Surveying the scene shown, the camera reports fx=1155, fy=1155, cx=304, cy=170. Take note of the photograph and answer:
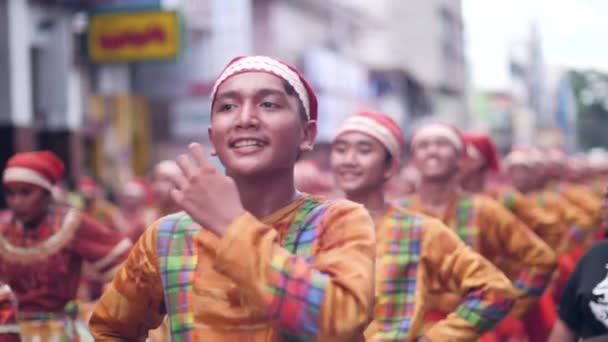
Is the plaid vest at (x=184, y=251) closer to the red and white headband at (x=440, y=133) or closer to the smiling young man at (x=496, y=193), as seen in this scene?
the red and white headband at (x=440, y=133)

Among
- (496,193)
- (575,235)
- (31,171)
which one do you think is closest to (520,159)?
(575,235)

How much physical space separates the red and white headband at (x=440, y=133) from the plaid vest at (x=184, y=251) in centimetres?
464

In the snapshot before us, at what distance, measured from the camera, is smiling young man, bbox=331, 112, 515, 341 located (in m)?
5.66

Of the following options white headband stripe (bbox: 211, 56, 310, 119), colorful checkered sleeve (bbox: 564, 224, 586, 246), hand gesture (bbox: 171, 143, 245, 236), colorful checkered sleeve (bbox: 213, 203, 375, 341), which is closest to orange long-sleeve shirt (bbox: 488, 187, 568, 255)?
colorful checkered sleeve (bbox: 564, 224, 586, 246)

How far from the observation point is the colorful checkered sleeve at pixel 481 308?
19.0 feet

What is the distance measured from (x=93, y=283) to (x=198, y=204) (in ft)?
23.8

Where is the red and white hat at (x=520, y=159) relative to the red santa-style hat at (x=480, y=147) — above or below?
below

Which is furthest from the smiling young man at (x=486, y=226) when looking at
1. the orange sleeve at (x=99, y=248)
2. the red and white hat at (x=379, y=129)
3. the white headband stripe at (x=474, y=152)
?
the white headband stripe at (x=474, y=152)

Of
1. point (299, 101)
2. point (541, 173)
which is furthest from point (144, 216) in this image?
point (299, 101)

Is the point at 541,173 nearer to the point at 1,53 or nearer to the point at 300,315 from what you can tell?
the point at 1,53

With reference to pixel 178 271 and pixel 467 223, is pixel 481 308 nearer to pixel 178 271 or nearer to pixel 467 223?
pixel 467 223

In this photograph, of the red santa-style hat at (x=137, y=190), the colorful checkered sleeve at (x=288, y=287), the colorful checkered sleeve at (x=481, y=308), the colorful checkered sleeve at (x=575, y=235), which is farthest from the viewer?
the red santa-style hat at (x=137, y=190)

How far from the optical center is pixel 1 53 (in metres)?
17.8

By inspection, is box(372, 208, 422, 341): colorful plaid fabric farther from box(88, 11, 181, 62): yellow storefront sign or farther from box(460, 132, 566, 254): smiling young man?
box(88, 11, 181, 62): yellow storefront sign
